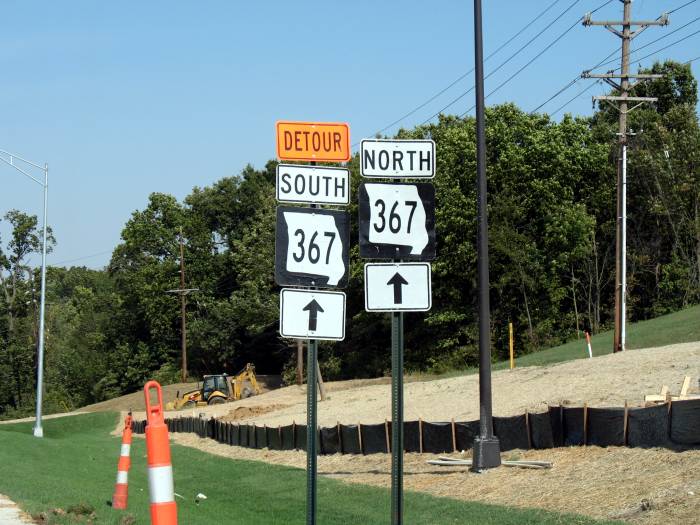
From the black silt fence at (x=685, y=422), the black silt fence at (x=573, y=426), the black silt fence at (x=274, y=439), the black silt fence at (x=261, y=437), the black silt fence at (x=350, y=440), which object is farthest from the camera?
the black silt fence at (x=261, y=437)

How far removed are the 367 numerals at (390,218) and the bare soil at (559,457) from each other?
18.5ft

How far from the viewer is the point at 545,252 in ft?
193

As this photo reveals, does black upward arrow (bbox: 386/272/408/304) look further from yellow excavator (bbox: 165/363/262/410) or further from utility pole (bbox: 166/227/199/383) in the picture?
utility pole (bbox: 166/227/199/383)

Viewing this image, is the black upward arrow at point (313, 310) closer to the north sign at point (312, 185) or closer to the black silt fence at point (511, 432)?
the north sign at point (312, 185)

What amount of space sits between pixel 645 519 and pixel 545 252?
1872 inches

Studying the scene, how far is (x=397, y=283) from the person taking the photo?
27.6ft

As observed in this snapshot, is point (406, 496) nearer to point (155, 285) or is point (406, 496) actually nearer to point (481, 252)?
point (481, 252)

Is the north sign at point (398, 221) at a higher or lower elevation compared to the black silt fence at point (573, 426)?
higher

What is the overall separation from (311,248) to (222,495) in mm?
12242

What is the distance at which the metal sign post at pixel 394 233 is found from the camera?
836 cm

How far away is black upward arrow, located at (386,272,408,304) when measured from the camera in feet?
27.5

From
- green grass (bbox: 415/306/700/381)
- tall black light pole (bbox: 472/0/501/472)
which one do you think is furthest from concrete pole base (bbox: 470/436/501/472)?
green grass (bbox: 415/306/700/381)

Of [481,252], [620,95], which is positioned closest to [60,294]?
[620,95]

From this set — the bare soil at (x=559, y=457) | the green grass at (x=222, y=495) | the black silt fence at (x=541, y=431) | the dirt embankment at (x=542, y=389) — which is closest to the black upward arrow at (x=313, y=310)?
the green grass at (x=222, y=495)
